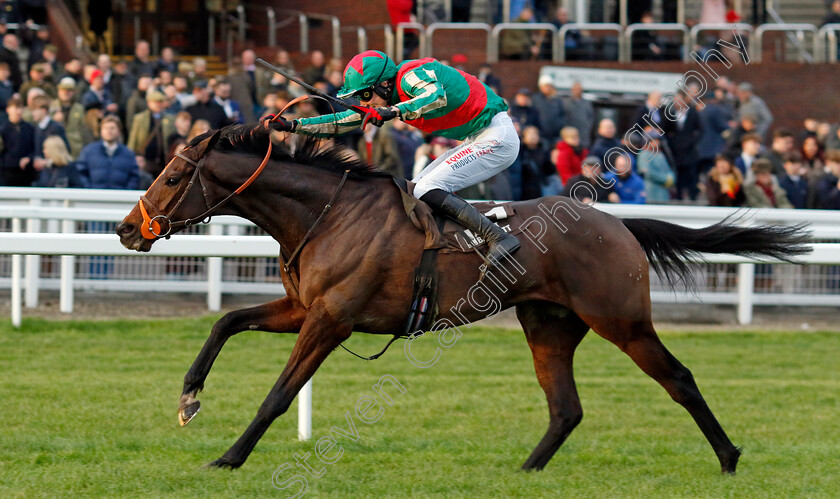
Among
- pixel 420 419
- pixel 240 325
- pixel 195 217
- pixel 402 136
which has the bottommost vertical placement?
pixel 420 419

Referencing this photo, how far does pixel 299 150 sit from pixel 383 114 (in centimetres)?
58

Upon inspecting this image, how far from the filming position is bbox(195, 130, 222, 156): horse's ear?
16.7 ft

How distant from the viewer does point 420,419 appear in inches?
254

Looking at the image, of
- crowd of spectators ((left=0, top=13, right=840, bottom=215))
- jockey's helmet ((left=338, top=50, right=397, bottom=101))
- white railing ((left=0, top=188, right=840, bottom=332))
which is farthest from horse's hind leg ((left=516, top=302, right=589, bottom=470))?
crowd of spectators ((left=0, top=13, right=840, bottom=215))

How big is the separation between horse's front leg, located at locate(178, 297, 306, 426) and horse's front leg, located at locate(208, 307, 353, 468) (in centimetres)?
28

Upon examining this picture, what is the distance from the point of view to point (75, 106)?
11.0 meters

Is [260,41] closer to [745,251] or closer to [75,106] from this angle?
[75,106]

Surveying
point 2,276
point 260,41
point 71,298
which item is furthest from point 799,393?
point 260,41

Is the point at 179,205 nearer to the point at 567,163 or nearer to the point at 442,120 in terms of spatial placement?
the point at 442,120

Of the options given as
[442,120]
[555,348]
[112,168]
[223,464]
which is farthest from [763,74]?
[223,464]

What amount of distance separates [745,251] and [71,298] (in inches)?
225

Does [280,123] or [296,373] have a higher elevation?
[280,123]

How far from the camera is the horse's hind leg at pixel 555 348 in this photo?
18.0ft

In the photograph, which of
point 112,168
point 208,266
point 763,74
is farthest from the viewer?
point 763,74
